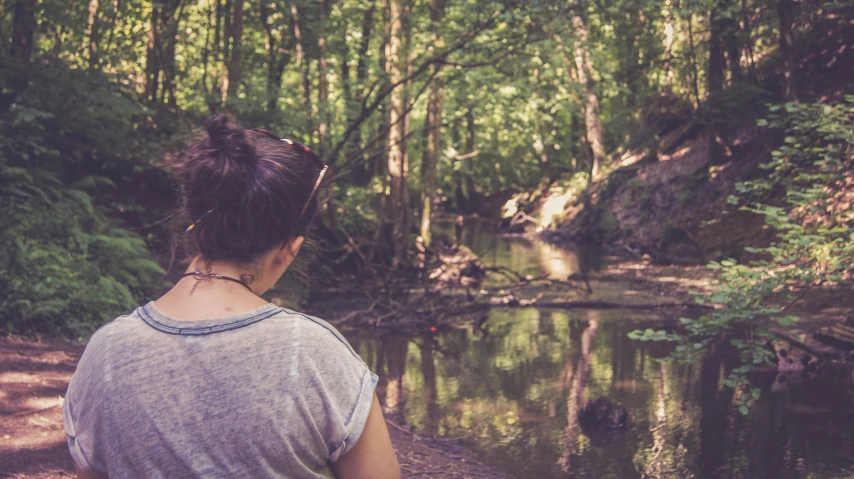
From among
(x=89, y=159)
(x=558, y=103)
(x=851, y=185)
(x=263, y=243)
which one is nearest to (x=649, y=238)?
(x=558, y=103)

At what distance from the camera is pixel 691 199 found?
67.0 feet

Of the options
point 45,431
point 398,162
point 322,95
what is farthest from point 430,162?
point 45,431

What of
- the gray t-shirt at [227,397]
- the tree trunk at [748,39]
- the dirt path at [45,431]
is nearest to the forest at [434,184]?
the tree trunk at [748,39]

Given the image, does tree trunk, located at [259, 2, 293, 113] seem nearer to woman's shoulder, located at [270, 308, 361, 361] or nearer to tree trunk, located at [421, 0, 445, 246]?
tree trunk, located at [421, 0, 445, 246]

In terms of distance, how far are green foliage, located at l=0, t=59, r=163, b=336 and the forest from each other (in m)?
0.04

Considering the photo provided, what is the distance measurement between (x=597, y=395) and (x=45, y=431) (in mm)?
5356

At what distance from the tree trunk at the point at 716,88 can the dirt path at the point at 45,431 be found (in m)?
12.8

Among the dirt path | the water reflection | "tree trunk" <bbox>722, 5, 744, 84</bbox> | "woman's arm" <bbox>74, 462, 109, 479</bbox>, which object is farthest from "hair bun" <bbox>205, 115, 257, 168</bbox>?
"tree trunk" <bbox>722, 5, 744, 84</bbox>

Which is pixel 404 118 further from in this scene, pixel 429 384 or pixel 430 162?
pixel 429 384

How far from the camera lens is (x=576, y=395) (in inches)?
329

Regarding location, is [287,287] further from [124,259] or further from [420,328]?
[124,259]

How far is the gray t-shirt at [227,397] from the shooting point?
1.35 m

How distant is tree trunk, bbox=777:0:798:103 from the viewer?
50.4 feet

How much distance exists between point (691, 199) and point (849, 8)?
A: 282 inches
